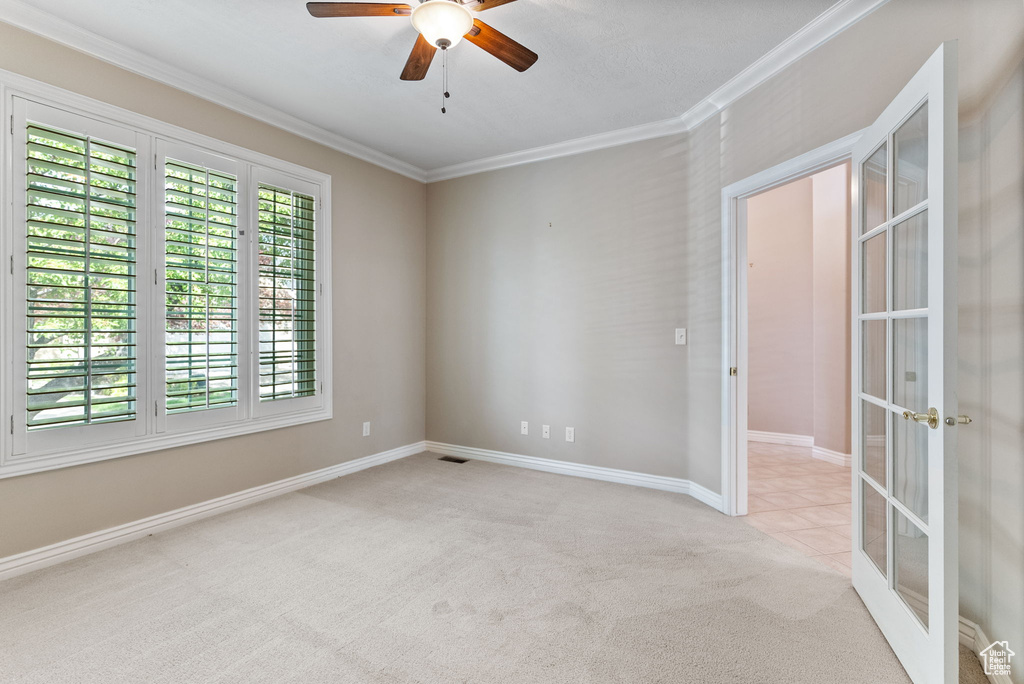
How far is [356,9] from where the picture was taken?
6.35 ft

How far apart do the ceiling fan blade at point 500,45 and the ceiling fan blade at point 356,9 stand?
29 centimetres

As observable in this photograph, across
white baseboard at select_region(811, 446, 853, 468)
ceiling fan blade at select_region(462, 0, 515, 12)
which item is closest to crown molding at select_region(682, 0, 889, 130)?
ceiling fan blade at select_region(462, 0, 515, 12)

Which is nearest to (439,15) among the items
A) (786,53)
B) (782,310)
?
(786,53)

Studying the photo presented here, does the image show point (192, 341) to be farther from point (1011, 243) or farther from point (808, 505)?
point (808, 505)

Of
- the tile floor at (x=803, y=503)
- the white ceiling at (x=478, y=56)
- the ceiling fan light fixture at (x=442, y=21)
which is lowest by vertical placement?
the tile floor at (x=803, y=503)

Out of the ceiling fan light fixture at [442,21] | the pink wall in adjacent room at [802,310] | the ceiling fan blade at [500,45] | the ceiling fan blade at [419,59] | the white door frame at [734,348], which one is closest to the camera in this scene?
the ceiling fan light fixture at [442,21]

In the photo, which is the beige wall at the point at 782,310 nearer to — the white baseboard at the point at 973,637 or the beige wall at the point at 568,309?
the beige wall at the point at 568,309

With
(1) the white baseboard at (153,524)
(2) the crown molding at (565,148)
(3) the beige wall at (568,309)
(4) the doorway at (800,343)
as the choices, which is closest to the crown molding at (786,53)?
(2) the crown molding at (565,148)

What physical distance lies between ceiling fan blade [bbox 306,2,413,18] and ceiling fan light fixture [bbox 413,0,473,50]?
69mm

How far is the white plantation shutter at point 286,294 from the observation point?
338 centimetres

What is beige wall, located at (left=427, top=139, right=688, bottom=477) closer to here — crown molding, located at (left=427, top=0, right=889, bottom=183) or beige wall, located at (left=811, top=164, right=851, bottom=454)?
crown molding, located at (left=427, top=0, right=889, bottom=183)

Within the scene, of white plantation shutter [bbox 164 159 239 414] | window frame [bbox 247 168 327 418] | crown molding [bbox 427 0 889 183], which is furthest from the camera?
window frame [bbox 247 168 327 418]

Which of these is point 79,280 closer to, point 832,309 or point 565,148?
point 565,148

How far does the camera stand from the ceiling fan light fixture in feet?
6.07
